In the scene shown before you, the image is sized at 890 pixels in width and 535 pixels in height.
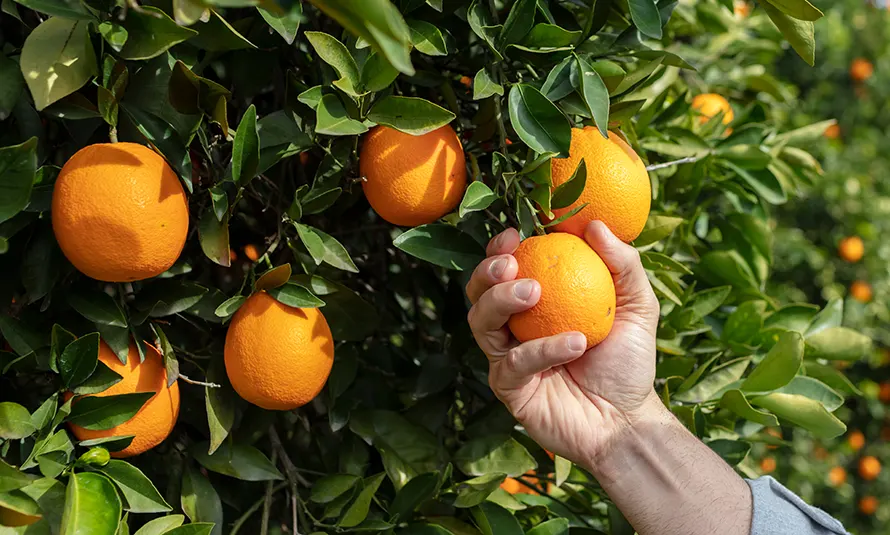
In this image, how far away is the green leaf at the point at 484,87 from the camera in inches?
32.2

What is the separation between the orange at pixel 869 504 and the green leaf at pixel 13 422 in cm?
342

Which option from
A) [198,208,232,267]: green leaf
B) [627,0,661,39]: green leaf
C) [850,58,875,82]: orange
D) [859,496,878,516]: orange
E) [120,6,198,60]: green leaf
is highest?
[627,0,661,39]: green leaf

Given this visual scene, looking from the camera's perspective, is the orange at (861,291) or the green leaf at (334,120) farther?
the orange at (861,291)

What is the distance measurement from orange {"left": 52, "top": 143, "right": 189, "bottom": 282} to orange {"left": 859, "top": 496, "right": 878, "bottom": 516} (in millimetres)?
3384

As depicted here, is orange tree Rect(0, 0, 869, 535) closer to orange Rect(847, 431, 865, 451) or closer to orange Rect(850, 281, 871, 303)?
orange Rect(850, 281, 871, 303)

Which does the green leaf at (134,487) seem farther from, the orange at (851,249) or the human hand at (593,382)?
the orange at (851,249)

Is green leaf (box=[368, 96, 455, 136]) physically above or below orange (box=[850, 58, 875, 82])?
above

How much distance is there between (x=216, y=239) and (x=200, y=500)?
1.04 feet

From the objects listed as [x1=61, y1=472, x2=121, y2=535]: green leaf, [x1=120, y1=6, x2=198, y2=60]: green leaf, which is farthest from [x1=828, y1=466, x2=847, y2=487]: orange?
[x1=120, y1=6, x2=198, y2=60]: green leaf

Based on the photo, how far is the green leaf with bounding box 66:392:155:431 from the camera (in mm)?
822

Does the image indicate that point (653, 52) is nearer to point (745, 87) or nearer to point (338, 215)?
point (338, 215)

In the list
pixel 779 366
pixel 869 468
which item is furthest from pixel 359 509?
pixel 869 468

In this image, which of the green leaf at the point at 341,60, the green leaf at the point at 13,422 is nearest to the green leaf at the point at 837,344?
the green leaf at the point at 341,60

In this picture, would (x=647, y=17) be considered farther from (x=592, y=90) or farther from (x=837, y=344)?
(x=837, y=344)
